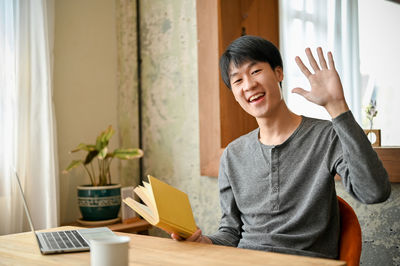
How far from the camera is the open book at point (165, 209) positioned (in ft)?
4.10

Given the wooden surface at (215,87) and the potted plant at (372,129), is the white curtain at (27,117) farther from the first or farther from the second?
the potted plant at (372,129)

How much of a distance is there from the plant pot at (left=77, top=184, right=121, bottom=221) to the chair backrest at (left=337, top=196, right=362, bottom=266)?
150 cm

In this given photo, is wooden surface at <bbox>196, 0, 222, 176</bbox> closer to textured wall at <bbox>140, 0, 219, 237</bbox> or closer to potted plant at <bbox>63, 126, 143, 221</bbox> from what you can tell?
textured wall at <bbox>140, 0, 219, 237</bbox>

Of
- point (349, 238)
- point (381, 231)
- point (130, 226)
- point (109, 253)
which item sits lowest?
point (130, 226)

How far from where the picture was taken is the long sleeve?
1.26 metres

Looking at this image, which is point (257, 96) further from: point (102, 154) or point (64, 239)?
point (102, 154)

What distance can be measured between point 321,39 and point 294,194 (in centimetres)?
151

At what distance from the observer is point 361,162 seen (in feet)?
4.14

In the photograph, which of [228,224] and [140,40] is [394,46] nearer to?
[228,224]

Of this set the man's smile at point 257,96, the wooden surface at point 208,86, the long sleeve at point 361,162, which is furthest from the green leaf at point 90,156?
the long sleeve at point 361,162

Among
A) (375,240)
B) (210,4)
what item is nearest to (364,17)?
(210,4)

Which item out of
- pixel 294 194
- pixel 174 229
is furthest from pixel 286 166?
pixel 174 229

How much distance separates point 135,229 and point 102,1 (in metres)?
1.62

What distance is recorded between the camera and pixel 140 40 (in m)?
3.19
